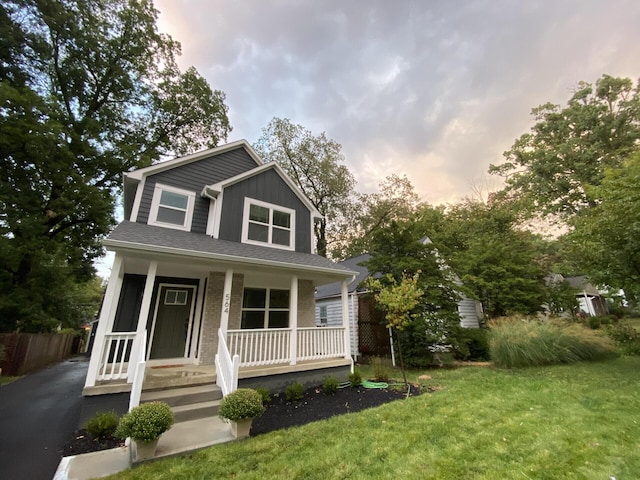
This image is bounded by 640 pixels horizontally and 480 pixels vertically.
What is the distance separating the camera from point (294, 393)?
6.32m

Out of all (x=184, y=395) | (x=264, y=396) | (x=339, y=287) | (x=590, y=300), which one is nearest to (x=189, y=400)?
(x=184, y=395)

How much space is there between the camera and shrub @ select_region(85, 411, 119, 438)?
4.38 m

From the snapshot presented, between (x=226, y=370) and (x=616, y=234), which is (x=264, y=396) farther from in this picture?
(x=616, y=234)

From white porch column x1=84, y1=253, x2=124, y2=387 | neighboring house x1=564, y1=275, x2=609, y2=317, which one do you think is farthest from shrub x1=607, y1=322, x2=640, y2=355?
neighboring house x1=564, y1=275, x2=609, y2=317

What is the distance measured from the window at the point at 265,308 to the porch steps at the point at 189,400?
3.01m

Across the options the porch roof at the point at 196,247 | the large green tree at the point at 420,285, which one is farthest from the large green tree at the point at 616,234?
the porch roof at the point at 196,247

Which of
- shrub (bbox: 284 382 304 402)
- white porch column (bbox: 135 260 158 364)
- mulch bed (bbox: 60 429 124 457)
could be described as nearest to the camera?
mulch bed (bbox: 60 429 124 457)

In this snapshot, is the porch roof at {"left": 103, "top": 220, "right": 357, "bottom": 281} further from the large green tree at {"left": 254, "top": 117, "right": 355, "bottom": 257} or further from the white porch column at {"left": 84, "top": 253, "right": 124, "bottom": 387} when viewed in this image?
the large green tree at {"left": 254, "top": 117, "right": 355, "bottom": 257}

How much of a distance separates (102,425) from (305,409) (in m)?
Answer: 3.62

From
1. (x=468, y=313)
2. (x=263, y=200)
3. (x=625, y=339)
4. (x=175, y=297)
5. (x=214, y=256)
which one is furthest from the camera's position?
(x=468, y=313)

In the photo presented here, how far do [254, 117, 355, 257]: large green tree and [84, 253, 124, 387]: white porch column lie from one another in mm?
19503

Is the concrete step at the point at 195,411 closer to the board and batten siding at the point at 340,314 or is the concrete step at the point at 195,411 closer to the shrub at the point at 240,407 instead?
the shrub at the point at 240,407

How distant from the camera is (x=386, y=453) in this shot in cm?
357

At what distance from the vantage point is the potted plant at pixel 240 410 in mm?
4172
